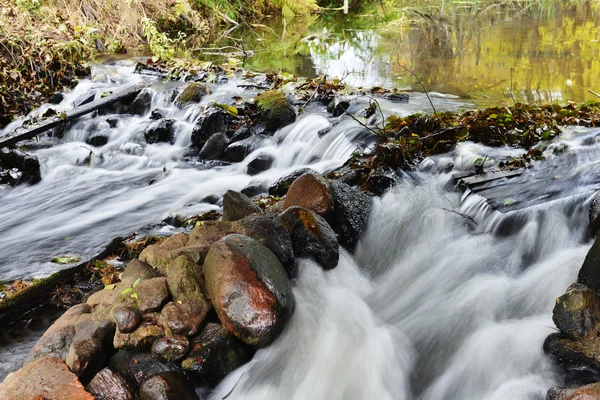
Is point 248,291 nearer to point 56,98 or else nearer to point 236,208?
point 236,208

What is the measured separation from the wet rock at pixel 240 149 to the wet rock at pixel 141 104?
3191 mm

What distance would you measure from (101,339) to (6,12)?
12273 mm

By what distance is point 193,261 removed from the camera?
4293 mm

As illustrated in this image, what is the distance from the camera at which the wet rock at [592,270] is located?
3594mm

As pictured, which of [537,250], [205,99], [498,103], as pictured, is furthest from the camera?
[205,99]

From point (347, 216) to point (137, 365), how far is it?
97.9 inches

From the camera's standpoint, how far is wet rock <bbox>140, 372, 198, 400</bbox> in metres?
3.48

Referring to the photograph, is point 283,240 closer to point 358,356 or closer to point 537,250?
point 358,356

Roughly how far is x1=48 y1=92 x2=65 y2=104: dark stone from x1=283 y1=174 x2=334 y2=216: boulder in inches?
332

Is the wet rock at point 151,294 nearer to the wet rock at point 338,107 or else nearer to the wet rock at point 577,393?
the wet rock at point 577,393

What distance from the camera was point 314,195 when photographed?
17.0 feet

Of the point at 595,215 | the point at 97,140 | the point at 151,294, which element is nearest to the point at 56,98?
the point at 97,140

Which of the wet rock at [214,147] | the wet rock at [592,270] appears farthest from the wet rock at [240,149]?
the wet rock at [592,270]

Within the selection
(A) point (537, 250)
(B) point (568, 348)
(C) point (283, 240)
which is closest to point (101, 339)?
(C) point (283, 240)
